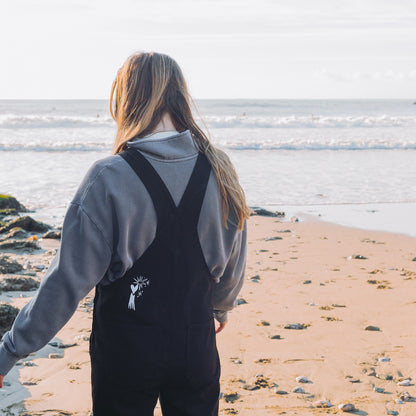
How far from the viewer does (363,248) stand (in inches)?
320

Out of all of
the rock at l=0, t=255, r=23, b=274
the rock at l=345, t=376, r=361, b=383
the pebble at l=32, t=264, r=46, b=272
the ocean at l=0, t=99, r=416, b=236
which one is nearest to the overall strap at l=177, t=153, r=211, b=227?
the ocean at l=0, t=99, r=416, b=236

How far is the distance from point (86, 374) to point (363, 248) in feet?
16.8

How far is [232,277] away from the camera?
2.19 meters

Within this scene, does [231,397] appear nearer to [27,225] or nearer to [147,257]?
[147,257]

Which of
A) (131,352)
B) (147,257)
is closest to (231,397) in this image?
(131,352)

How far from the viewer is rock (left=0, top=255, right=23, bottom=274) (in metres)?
6.50

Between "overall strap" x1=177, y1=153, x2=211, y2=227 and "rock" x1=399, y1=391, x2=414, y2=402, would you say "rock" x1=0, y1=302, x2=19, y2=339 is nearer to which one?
"rock" x1=399, y1=391, x2=414, y2=402

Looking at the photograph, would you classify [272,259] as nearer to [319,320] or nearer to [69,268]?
[319,320]

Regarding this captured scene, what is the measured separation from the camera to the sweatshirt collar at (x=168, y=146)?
6.23ft

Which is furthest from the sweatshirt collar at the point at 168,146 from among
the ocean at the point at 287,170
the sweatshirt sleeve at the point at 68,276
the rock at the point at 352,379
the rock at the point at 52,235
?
the rock at the point at 52,235

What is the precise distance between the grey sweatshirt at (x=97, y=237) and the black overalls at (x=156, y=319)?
0.11 ft

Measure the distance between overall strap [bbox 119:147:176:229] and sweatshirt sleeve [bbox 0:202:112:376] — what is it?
20 centimetres

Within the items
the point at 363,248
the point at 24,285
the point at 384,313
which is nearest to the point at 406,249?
the point at 363,248

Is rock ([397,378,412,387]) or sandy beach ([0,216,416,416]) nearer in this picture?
sandy beach ([0,216,416,416])
